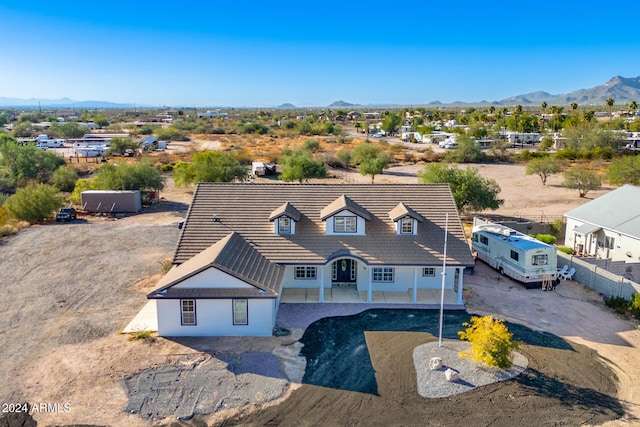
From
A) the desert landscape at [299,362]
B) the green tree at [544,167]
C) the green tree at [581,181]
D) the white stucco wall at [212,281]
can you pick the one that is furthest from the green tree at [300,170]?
the white stucco wall at [212,281]

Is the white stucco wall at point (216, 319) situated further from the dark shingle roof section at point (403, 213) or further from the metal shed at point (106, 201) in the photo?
the metal shed at point (106, 201)

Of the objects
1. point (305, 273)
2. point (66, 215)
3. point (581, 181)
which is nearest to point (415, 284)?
point (305, 273)

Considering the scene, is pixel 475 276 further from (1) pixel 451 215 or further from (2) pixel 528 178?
(2) pixel 528 178

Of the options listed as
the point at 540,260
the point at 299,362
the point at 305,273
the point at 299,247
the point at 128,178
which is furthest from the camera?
the point at 128,178

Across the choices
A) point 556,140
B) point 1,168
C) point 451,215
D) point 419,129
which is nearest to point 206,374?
point 451,215

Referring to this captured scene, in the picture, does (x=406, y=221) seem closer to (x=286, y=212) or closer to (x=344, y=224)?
(x=344, y=224)
